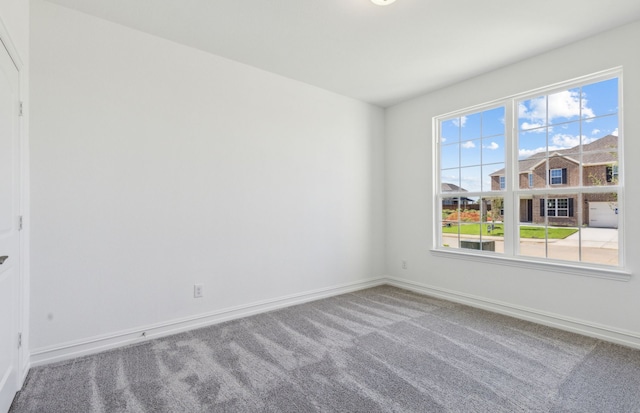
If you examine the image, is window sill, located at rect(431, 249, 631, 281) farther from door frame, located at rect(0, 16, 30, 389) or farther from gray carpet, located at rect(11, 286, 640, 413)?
door frame, located at rect(0, 16, 30, 389)

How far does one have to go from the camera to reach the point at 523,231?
336 centimetres

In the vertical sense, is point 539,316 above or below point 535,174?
below

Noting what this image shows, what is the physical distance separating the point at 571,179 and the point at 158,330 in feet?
13.7

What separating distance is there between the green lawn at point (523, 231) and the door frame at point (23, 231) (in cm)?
418

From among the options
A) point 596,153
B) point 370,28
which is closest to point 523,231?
point 596,153

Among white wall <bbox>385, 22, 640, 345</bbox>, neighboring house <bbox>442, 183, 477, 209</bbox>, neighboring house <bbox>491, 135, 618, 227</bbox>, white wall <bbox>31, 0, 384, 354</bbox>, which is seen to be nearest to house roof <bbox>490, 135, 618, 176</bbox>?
neighboring house <bbox>491, 135, 618, 227</bbox>

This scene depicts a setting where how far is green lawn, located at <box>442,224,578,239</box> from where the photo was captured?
121 inches

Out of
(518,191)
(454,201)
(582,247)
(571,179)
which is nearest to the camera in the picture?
(582,247)

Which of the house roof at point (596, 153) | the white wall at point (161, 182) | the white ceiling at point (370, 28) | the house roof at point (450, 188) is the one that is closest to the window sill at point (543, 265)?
the house roof at point (450, 188)

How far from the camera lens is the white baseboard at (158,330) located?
2.32 m

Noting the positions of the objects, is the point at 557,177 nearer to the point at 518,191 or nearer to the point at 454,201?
the point at 518,191

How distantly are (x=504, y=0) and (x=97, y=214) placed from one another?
11.7 feet

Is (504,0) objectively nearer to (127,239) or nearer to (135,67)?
(135,67)

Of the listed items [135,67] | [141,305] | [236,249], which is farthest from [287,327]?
[135,67]
